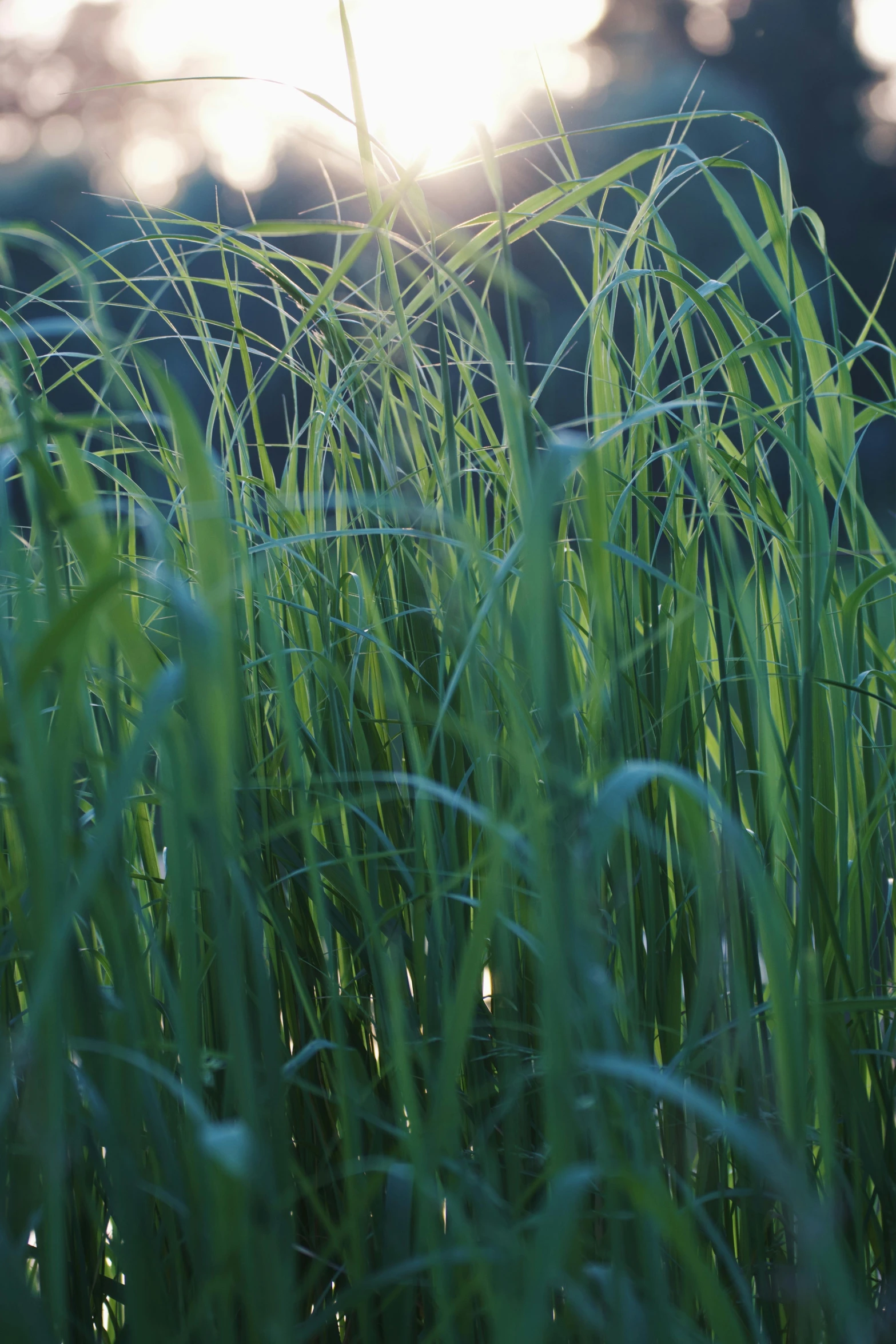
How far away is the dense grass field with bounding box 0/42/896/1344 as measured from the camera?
256 mm

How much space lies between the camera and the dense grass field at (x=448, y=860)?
26 centimetres

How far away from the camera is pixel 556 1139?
9.5 inches

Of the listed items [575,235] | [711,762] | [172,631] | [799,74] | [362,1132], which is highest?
[799,74]

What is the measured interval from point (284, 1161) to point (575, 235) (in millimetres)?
6224

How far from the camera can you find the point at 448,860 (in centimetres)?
42

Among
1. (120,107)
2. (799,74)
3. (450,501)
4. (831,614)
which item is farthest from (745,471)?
(799,74)

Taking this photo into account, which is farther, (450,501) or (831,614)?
(831,614)

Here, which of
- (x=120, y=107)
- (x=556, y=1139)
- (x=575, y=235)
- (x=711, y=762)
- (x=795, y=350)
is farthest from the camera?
(x=120, y=107)

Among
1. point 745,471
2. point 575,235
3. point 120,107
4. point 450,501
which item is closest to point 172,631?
point 450,501

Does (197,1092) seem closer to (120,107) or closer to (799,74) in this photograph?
(120,107)

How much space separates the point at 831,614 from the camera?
497mm

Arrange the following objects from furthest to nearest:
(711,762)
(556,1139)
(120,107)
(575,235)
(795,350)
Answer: (120,107) → (575,235) → (711,762) → (795,350) → (556,1139)

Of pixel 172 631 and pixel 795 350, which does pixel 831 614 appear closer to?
pixel 795 350

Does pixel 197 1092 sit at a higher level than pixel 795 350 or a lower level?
lower
